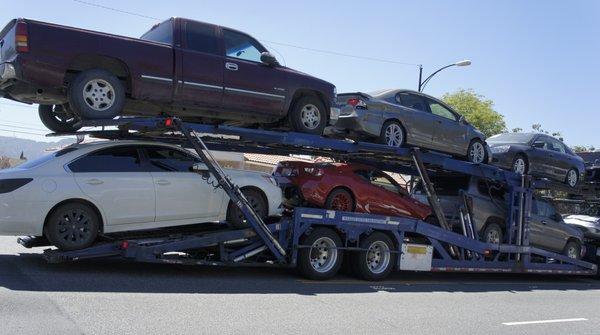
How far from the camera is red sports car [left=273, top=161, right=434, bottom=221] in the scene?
973cm

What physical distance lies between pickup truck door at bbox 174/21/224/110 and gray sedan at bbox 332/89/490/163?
121 inches

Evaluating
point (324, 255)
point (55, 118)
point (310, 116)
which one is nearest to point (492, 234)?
point (324, 255)

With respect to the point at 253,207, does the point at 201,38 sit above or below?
above

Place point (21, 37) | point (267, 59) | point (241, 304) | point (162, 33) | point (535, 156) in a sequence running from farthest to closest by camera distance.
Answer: point (535, 156)
point (267, 59)
point (162, 33)
point (241, 304)
point (21, 37)

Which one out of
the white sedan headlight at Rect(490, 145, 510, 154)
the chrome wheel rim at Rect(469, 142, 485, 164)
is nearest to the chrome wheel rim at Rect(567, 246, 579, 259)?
the white sedan headlight at Rect(490, 145, 510, 154)

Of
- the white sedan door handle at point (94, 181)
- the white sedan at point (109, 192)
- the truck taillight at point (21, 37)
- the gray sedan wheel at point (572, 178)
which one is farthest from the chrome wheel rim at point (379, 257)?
the gray sedan wheel at point (572, 178)

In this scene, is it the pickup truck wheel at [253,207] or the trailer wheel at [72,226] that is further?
the pickup truck wheel at [253,207]

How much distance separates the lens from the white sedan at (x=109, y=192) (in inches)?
278

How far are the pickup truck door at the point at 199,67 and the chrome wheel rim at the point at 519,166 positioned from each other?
8.03 m

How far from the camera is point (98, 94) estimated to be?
748cm

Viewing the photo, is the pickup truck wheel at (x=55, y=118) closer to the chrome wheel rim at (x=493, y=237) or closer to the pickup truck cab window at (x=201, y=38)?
the pickup truck cab window at (x=201, y=38)

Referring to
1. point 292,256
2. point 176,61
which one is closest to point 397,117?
point 292,256

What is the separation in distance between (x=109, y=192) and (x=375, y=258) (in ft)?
16.1

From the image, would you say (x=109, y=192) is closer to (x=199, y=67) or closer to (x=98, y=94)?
(x=98, y=94)
